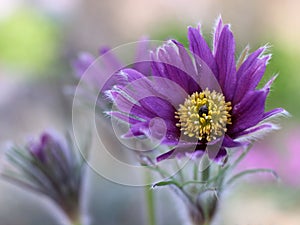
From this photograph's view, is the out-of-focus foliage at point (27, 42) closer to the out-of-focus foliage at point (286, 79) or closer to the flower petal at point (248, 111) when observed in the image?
the out-of-focus foliage at point (286, 79)

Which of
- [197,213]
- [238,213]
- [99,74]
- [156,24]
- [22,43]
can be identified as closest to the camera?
[197,213]

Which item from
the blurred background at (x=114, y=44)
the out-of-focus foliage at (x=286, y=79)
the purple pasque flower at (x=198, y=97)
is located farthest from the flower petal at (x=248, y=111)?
the out-of-focus foliage at (x=286, y=79)

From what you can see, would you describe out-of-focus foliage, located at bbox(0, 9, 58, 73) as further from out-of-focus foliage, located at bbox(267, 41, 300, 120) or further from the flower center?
the flower center

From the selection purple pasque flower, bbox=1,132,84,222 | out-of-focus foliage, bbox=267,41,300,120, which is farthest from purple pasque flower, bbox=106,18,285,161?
out-of-focus foliage, bbox=267,41,300,120

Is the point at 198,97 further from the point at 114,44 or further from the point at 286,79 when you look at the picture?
the point at 114,44

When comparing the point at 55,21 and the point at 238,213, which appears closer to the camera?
the point at 238,213

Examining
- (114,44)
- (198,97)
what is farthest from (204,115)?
(114,44)

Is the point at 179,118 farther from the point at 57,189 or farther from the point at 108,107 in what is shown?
the point at 57,189

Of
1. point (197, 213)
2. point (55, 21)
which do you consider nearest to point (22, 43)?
point (55, 21)
